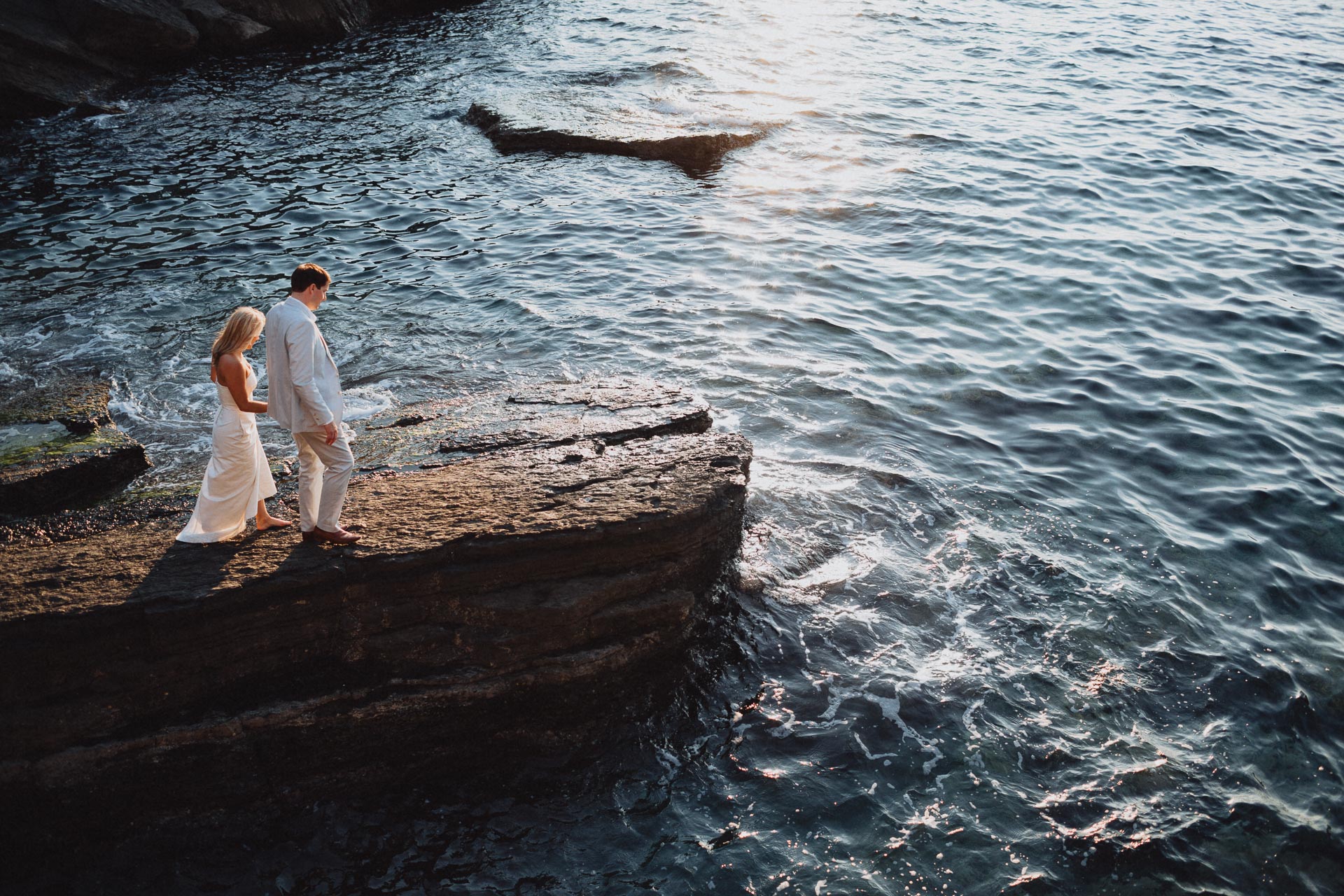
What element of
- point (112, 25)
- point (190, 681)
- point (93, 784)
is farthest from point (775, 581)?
point (112, 25)

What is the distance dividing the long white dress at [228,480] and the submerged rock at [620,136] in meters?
13.5

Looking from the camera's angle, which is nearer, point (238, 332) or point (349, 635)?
point (349, 635)

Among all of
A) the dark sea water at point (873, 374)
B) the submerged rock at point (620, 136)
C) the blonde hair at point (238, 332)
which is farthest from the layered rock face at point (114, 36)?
the blonde hair at point (238, 332)

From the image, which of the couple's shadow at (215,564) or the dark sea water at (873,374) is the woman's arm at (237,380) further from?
the dark sea water at (873,374)

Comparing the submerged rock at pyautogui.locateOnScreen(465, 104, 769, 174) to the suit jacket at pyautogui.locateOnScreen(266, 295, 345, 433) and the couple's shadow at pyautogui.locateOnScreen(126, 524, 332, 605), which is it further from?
the couple's shadow at pyautogui.locateOnScreen(126, 524, 332, 605)

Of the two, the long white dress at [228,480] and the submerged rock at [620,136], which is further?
the submerged rock at [620,136]

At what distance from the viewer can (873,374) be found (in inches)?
483

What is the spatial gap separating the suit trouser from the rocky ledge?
235mm

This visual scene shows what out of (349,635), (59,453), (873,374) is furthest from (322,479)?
(873,374)

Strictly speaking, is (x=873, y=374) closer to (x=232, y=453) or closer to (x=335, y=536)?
(x=335, y=536)

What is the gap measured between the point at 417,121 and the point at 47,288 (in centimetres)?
997

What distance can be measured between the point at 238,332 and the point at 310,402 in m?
0.79

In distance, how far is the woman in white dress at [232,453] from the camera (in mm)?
6879

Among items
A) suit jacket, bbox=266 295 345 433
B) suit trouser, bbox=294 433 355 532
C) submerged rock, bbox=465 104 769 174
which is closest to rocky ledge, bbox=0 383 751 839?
suit trouser, bbox=294 433 355 532
